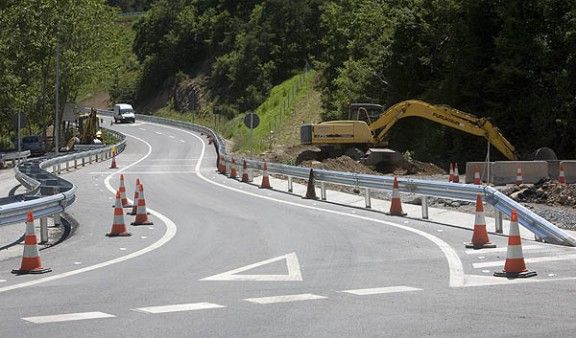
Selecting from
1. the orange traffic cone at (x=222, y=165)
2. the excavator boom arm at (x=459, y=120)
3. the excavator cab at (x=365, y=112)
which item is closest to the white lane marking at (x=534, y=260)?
the excavator boom arm at (x=459, y=120)

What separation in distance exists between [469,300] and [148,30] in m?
125

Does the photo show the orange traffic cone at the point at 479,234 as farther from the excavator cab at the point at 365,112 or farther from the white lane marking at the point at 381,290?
the excavator cab at the point at 365,112

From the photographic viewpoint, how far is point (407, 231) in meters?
18.2

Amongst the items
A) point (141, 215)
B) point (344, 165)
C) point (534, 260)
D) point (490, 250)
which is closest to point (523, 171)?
point (344, 165)

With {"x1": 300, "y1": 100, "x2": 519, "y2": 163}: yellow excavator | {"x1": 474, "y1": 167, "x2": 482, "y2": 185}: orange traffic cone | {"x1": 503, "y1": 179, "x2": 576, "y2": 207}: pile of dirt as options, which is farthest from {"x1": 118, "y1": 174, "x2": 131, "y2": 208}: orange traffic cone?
{"x1": 300, "y1": 100, "x2": 519, "y2": 163}: yellow excavator

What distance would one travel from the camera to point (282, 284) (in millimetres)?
11828

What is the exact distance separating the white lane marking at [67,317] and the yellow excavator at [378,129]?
A: 31.7 m

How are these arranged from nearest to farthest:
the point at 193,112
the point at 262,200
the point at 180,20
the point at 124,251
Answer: the point at 124,251, the point at 262,200, the point at 193,112, the point at 180,20

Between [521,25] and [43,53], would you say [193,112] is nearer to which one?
[43,53]

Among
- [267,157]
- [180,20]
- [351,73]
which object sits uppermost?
[180,20]

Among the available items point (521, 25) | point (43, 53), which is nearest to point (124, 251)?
point (521, 25)

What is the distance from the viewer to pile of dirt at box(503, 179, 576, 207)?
86.3 ft

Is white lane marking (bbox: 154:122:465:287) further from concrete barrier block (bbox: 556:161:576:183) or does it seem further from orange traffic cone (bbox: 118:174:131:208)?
concrete barrier block (bbox: 556:161:576:183)

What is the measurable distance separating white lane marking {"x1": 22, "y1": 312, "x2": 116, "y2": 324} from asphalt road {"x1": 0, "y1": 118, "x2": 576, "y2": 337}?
0.01 metres
